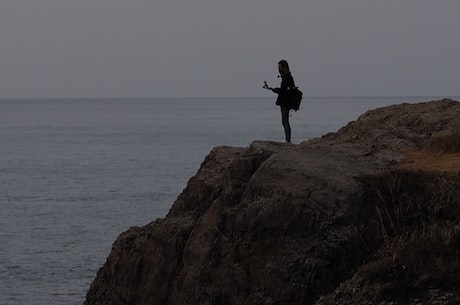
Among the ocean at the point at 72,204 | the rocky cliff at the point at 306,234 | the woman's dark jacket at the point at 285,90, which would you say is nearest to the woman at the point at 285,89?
the woman's dark jacket at the point at 285,90

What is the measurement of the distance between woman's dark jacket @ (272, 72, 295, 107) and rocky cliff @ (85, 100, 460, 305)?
251 cm

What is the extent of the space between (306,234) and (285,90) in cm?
555

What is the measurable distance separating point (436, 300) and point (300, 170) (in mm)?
3387

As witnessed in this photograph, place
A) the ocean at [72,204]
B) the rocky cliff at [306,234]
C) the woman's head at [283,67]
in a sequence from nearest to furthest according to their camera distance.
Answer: the rocky cliff at [306,234] → the woman's head at [283,67] → the ocean at [72,204]

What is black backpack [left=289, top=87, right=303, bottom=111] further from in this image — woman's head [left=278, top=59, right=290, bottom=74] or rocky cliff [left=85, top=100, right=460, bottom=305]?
rocky cliff [left=85, top=100, right=460, bottom=305]

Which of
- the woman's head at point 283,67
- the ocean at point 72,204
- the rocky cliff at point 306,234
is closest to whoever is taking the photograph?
the rocky cliff at point 306,234

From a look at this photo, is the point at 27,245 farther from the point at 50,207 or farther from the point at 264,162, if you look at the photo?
the point at 264,162

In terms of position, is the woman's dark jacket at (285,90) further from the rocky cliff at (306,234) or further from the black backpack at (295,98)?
the rocky cliff at (306,234)

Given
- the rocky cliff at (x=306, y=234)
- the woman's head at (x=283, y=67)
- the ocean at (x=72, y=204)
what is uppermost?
the woman's head at (x=283, y=67)

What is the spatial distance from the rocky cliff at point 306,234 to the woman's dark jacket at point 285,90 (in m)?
2.51

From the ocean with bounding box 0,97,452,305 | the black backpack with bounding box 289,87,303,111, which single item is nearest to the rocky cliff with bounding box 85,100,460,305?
the black backpack with bounding box 289,87,303,111

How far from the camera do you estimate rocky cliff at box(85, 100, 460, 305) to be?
12.4 metres

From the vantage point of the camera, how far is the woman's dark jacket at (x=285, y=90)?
18.6 metres

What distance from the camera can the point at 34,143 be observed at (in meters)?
99.1
